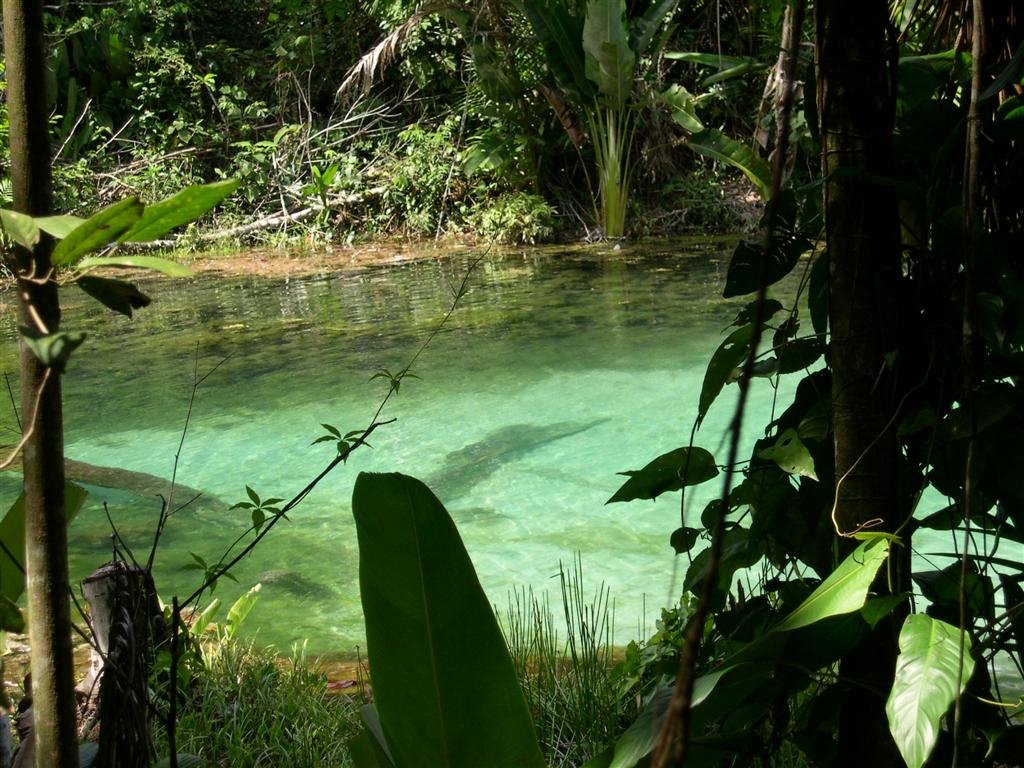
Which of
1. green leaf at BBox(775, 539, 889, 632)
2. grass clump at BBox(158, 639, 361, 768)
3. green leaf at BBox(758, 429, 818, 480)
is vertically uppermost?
green leaf at BBox(758, 429, 818, 480)

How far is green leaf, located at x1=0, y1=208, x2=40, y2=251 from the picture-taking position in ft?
1.94

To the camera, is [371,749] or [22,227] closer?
[22,227]

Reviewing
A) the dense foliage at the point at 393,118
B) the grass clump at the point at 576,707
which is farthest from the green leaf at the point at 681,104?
the grass clump at the point at 576,707

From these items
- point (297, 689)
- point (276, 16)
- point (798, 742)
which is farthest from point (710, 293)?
point (276, 16)

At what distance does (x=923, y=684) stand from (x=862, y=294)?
0.46 metres

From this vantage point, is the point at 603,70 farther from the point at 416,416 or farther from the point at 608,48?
the point at 416,416

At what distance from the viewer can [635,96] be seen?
39.4ft

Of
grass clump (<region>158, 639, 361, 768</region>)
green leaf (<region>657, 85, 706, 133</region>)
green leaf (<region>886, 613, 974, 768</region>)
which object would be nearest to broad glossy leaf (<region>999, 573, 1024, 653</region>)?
green leaf (<region>886, 613, 974, 768</region>)

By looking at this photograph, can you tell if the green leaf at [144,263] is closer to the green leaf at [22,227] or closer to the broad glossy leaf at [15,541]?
the green leaf at [22,227]

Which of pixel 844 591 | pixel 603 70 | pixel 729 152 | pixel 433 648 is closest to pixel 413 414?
pixel 729 152

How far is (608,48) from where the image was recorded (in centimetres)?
985

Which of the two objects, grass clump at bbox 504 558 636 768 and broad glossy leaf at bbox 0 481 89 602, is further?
grass clump at bbox 504 558 636 768

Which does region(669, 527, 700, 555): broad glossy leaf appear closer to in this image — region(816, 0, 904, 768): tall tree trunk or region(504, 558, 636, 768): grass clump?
region(816, 0, 904, 768): tall tree trunk

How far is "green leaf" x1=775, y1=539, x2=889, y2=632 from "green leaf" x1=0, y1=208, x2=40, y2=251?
796 mm
